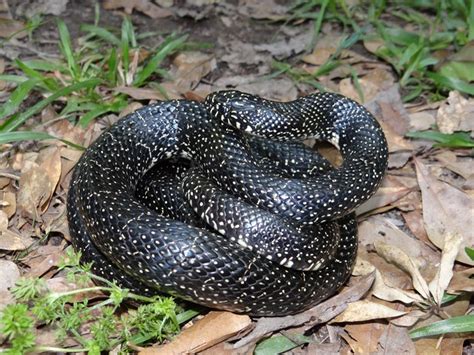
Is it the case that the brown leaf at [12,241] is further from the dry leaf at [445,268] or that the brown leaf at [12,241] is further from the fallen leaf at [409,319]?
the dry leaf at [445,268]

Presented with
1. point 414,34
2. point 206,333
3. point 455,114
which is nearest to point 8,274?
point 206,333

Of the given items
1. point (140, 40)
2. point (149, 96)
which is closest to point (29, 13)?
point (140, 40)

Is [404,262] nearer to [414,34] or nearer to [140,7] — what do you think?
[414,34]

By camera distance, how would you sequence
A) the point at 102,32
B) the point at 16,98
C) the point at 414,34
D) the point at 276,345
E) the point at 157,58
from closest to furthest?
the point at 276,345 < the point at 16,98 < the point at 157,58 < the point at 102,32 < the point at 414,34

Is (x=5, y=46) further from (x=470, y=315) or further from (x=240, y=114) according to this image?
(x=470, y=315)

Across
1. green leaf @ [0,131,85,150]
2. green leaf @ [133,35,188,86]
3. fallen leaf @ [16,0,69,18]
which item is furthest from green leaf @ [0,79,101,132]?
fallen leaf @ [16,0,69,18]

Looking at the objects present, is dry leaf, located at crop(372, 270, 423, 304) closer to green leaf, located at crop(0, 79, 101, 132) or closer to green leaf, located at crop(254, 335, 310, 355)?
green leaf, located at crop(254, 335, 310, 355)

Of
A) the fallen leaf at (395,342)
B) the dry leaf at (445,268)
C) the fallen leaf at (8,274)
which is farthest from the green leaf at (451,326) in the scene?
the fallen leaf at (8,274)
